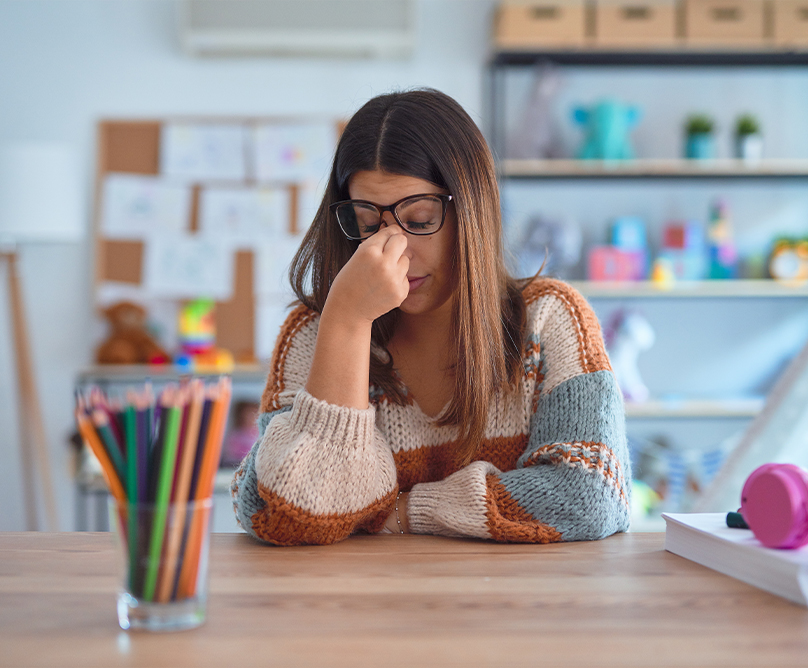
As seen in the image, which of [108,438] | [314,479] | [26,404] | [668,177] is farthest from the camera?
[668,177]

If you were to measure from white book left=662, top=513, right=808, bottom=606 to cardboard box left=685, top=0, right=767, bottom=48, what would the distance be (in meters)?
2.36

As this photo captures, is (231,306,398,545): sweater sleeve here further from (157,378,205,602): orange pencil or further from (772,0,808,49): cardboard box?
(772,0,808,49): cardboard box

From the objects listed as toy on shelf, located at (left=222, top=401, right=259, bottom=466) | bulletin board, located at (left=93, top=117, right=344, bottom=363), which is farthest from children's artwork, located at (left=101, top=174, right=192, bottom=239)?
toy on shelf, located at (left=222, top=401, right=259, bottom=466)

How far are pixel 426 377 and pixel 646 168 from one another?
1908mm

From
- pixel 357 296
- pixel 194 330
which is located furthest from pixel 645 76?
→ pixel 357 296

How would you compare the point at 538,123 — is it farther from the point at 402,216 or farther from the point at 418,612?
the point at 418,612

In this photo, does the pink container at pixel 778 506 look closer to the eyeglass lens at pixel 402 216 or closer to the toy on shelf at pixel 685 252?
the eyeglass lens at pixel 402 216

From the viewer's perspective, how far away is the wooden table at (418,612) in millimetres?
504

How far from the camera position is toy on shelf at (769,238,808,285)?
2.81 metres

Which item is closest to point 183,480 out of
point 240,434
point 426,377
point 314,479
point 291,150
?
point 314,479

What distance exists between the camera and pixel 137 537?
1.71 feet

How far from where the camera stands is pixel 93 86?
115 inches

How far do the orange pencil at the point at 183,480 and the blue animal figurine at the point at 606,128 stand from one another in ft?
8.22

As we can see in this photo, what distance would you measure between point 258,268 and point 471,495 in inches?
86.4
